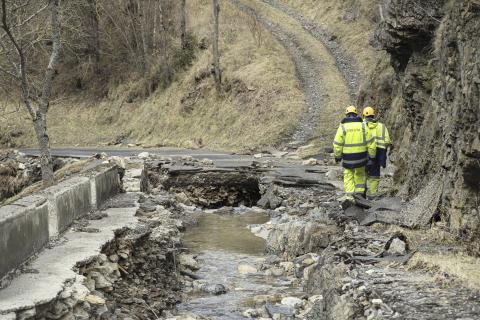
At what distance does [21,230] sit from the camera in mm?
7270

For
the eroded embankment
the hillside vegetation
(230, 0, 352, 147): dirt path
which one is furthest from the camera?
the hillside vegetation

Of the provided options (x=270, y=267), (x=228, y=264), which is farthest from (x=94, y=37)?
(x=270, y=267)

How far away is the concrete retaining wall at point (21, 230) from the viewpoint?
6.70 m

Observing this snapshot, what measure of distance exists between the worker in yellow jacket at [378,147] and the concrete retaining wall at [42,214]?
529cm

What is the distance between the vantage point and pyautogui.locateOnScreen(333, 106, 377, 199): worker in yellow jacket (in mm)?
11430

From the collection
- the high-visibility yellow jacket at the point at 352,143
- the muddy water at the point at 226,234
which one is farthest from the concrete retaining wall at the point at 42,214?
the high-visibility yellow jacket at the point at 352,143

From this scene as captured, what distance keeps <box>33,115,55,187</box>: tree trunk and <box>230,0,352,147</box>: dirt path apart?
13.5 meters

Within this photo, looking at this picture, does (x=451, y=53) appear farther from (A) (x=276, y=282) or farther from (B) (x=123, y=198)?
(B) (x=123, y=198)

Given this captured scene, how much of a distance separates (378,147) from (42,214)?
6499 millimetres

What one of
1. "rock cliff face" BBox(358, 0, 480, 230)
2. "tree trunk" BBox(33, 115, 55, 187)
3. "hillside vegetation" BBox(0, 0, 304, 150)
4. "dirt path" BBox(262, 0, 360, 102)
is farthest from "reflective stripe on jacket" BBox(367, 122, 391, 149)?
"dirt path" BBox(262, 0, 360, 102)

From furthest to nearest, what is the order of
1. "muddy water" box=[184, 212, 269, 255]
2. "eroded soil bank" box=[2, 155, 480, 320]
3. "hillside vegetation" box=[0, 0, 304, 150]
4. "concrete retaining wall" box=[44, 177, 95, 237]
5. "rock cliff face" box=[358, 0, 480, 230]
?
"hillside vegetation" box=[0, 0, 304, 150] < "muddy water" box=[184, 212, 269, 255] < "concrete retaining wall" box=[44, 177, 95, 237] < "rock cliff face" box=[358, 0, 480, 230] < "eroded soil bank" box=[2, 155, 480, 320]

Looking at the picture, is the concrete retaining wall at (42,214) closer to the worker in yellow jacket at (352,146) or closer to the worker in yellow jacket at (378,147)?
the worker in yellow jacket at (352,146)

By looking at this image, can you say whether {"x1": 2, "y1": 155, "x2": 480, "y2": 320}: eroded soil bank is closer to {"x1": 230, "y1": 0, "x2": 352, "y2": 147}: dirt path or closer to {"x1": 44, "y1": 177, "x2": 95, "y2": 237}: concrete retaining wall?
{"x1": 44, "y1": 177, "x2": 95, "y2": 237}: concrete retaining wall

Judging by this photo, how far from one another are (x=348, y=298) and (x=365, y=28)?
99.0 ft
